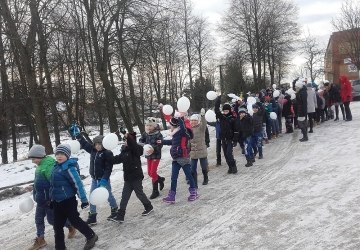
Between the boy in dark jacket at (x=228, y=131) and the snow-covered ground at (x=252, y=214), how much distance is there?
0.36 meters

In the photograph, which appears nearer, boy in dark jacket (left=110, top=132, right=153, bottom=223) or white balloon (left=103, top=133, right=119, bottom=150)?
white balloon (left=103, top=133, right=119, bottom=150)

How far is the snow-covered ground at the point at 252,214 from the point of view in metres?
5.29

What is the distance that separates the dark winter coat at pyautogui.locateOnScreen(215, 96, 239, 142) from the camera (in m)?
9.21

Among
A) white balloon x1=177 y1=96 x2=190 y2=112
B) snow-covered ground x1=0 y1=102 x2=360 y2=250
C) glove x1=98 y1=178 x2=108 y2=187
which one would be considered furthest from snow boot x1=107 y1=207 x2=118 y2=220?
white balloon x1=177 y1=96 x2=190 y2=112

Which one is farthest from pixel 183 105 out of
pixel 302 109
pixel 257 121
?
pixel 302 109

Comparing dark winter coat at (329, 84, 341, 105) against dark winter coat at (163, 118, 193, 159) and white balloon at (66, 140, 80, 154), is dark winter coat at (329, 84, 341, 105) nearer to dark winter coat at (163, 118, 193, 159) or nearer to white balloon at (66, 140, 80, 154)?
dark winter coat at (163, 118, 193, 159)

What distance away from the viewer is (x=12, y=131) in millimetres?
22984

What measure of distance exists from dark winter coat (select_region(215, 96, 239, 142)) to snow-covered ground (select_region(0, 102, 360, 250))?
94 cm

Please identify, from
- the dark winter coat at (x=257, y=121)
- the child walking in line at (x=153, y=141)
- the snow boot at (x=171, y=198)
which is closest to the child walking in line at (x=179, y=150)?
the snow boot at (x=171, y=198)

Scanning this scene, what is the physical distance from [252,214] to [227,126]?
3316mm

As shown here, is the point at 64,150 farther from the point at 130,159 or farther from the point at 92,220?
the point at 92,220

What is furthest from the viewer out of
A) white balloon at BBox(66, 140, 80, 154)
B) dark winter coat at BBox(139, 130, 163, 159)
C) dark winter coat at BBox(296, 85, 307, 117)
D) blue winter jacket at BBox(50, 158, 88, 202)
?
dark winter coat at BBox(296, 85, 307, 117)

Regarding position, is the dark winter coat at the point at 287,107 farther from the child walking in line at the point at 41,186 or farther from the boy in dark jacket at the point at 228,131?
the child walking in line at the point at 41,186

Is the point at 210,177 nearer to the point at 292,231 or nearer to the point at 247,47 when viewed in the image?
the point at 292,231
